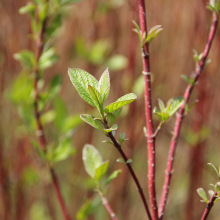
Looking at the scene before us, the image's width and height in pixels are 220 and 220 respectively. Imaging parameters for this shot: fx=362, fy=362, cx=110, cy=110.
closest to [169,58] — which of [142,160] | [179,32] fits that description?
[179,32]

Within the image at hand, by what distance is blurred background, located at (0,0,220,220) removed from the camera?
121 centimetres

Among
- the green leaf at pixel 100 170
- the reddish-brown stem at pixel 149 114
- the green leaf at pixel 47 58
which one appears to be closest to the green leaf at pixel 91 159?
the green leaf at pixel 100 170

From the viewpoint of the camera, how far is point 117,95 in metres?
1.55

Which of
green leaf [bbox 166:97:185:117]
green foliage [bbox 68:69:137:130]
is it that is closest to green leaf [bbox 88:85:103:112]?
green foliage [bbox 68:69:137:130]

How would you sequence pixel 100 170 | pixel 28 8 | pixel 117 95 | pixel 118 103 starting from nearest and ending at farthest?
pixel 118 103 → pixel 100 170 → pixel 28 8 → pixel 117 95

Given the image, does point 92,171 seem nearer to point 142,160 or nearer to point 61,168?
A: point 142,160

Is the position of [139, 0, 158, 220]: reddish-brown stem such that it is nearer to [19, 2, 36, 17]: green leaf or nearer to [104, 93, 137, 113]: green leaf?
[104, 93, 137, 113]: green leaf

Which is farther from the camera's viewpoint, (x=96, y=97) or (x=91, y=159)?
(x=91, y=159)

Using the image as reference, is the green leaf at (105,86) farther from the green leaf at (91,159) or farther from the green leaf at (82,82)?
the green leaf at (91,159)

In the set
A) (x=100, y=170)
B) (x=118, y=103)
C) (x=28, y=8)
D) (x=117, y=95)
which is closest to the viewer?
(x=118, y=103)

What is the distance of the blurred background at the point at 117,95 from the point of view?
1.21 m

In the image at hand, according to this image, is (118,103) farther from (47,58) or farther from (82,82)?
(47,58)

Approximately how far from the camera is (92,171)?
610 millimetres

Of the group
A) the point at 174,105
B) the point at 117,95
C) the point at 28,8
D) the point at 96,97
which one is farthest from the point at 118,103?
the point at 117,95
